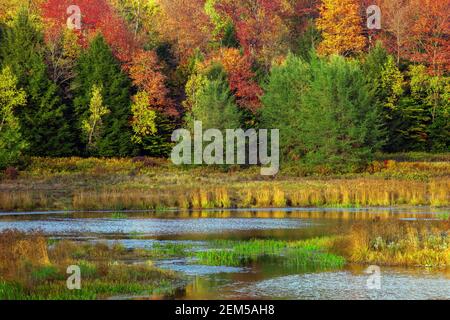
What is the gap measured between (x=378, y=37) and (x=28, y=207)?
55.2 meters

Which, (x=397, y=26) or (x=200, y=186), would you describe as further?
(x=397, y=26)

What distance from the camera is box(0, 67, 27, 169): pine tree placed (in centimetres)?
6056

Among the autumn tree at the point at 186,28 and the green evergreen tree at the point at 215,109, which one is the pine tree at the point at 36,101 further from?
the autumn tree at the point at 186,28

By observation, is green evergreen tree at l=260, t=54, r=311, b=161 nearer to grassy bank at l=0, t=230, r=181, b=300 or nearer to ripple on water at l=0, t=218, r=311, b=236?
ripple on water at l=0, t=218, r=311, b=236

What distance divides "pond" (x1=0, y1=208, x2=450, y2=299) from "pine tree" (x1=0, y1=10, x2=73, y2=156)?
24580mm

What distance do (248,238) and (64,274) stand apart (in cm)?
1125

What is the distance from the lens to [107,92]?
72.6 meters

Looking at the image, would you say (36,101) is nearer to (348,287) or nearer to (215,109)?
(215,109)

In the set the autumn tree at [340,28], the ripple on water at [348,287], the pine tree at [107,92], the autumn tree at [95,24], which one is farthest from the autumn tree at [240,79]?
the ripple on water at [348,287]

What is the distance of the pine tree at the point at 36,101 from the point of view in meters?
66.8

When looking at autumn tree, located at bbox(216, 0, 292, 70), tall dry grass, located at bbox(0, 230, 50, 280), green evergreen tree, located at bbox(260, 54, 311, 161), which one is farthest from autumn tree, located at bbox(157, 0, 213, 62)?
tall dry grass, located at bbox(0, 230, 50, 280)

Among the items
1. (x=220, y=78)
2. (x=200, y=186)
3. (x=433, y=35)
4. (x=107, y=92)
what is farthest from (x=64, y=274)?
(x=433, y=35)

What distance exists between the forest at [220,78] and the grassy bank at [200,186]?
2.97 m
